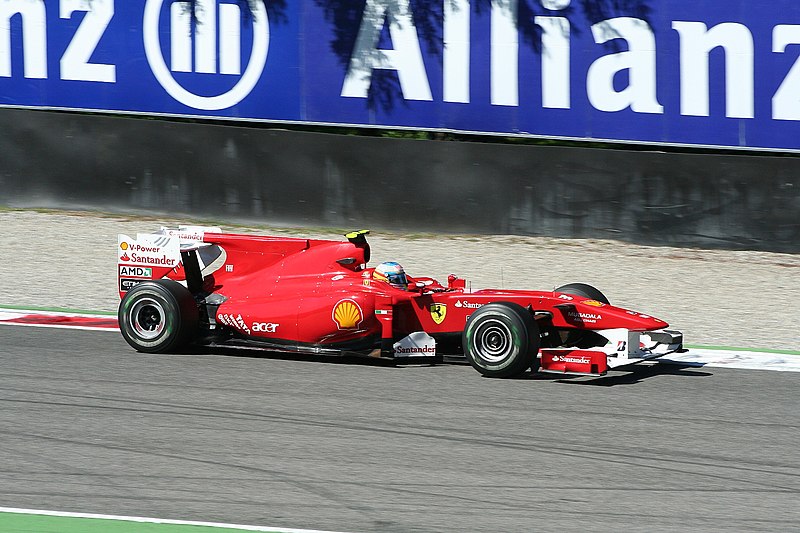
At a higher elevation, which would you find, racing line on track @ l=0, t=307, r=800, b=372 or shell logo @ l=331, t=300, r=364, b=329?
shell logo @ l=331, t=300, r=364, b=329

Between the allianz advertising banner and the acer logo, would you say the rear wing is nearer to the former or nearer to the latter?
the acer logo

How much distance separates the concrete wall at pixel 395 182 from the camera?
14172 millimetres

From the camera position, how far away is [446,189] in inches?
593

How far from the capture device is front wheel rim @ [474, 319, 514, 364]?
28.6 feet

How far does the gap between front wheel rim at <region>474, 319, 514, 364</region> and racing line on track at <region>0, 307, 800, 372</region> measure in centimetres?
168

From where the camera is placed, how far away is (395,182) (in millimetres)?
15203

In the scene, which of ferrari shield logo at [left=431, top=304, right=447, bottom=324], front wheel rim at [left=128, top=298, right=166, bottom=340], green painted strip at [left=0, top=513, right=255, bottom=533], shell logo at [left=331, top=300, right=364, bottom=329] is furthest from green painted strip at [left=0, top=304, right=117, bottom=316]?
green painted strip at [left=0, top=513, right=255, bottom=533]

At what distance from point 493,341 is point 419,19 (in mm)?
7303

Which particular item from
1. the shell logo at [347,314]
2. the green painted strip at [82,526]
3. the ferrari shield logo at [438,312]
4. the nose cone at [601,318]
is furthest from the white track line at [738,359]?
the green painted strip at [82,526]

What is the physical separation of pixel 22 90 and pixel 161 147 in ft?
7.56

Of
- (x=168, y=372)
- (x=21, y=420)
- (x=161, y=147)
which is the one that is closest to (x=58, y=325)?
(x=168, y=372)

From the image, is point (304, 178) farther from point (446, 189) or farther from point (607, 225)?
point (607, 225)

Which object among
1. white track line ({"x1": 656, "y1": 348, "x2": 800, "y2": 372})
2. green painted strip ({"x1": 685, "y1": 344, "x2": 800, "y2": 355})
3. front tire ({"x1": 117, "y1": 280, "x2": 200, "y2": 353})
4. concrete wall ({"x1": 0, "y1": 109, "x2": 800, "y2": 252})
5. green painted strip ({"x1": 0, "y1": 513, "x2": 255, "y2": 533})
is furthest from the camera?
concrete wall ({"x1": 0, "y1": 109, "x2": 800, "y2": 252})

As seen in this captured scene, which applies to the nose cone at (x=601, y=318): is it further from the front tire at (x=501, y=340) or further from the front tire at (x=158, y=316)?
the front tire at (x=158, y=316)
